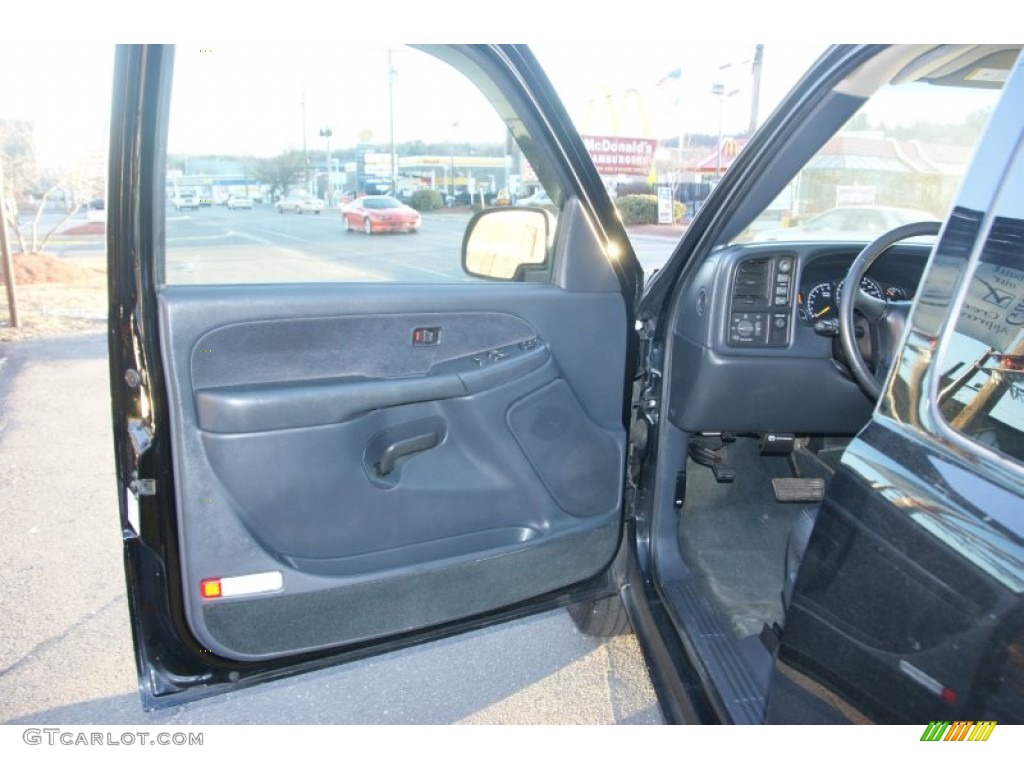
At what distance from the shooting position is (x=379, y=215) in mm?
2186

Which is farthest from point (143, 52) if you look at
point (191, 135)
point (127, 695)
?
point (127, 695)

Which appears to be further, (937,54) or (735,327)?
(735,327)

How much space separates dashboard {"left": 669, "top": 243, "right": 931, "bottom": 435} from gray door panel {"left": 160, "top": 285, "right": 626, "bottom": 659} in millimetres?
306

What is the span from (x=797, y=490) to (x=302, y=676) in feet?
6.73

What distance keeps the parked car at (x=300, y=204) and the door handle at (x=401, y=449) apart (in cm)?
70

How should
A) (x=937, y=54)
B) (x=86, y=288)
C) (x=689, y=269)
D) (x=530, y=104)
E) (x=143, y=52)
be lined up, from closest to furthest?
1. (x=143, y=52)
2. (x=937, y=54)
3. (x=530, y=104)
4. (x=689, y=269)
5. (x=86, y=288)

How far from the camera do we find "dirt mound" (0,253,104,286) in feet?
36.2

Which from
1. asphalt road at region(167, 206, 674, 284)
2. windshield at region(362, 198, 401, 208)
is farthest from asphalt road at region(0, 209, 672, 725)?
windshield at region(362, 198, 401, 208)

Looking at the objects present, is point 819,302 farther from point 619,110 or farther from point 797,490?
point 619,110

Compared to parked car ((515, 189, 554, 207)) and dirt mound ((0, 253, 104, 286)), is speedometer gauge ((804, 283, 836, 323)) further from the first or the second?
dirt mound ((0, 253, 104, 286))

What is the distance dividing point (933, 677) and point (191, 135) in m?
1.87

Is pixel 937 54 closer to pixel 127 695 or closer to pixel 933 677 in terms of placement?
pixel 933 677

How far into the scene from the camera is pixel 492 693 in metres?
2.80
